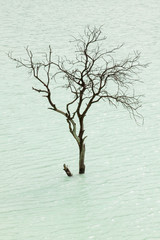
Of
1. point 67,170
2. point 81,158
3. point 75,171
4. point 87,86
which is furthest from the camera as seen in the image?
point 87,86

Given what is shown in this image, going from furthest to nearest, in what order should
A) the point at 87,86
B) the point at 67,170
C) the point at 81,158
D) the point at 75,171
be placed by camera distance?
the point at 87,86, the point at 75,171, the point at 67,170, the point at 81,158

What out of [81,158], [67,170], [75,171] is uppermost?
[81,158]

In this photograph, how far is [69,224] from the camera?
1444 cm

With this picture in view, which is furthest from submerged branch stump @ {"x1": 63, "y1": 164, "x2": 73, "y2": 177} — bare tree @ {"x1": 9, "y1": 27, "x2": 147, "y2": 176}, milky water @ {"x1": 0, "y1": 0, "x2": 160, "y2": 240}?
milky water @ {"x1": 0, "y1": 0, "x2": 160, "y2": 240}

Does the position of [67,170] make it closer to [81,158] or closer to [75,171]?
[81,158]

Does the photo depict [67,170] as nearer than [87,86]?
Yes

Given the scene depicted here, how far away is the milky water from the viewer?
14344mm

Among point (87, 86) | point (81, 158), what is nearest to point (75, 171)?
point (81, 158)

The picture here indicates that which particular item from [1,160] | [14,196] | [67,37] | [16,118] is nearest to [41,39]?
[67,37]

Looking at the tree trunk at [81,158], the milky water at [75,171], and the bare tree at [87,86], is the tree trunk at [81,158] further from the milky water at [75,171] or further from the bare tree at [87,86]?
the milky water at [75,171]

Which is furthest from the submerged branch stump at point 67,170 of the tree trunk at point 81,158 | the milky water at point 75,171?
the tree trunk at point 81,158

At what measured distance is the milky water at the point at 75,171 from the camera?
14344 mm

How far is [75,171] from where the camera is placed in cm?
1791

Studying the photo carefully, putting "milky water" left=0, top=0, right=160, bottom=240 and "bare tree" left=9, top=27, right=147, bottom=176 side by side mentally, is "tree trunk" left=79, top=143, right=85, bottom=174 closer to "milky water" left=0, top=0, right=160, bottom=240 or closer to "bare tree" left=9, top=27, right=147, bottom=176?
"bare tree" left=9, top=27, right=147, bottom=176
